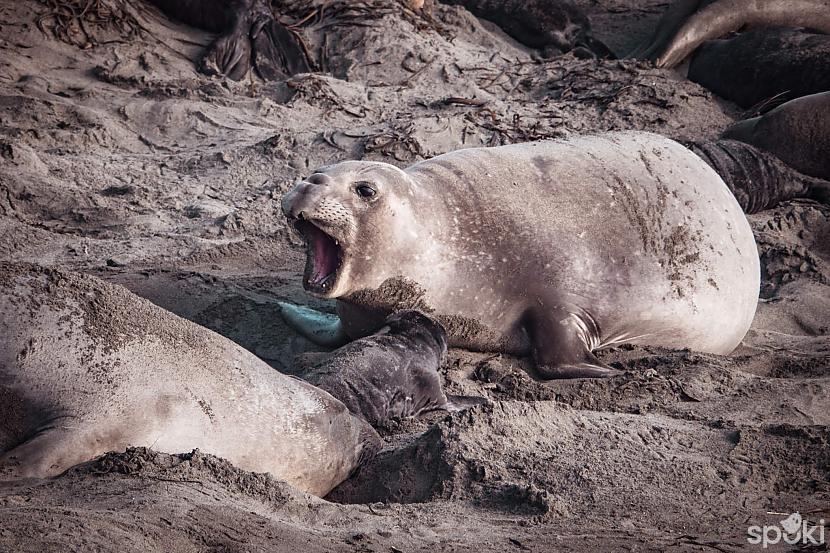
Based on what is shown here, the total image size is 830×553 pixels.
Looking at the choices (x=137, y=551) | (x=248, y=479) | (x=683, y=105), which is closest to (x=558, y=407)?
(x=248, y=479)

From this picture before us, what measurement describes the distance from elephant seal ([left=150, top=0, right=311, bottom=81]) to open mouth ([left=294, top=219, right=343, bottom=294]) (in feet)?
13.2

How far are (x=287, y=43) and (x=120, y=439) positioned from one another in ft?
20.8

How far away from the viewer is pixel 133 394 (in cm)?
299

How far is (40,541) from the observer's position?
2.20m

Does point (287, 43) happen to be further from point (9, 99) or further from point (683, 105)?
point (683, 105)

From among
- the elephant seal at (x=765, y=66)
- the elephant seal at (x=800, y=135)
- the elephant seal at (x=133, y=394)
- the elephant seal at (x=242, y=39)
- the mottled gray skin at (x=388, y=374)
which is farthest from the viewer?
the elephant seal at (x=765, y=66)

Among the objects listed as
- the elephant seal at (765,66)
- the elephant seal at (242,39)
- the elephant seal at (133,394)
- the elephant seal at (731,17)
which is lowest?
the elephant seal at (133,394)

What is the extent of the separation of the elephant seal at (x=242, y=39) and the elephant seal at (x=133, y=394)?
537cm

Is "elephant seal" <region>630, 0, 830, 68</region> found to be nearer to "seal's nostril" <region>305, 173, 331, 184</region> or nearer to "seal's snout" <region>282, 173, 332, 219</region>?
"seal's nostril" <region>305, 173, 331, 184</region>

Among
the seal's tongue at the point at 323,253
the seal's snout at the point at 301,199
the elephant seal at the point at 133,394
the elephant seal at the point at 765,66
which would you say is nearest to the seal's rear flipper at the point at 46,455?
the elephant seal at the point at 133,394

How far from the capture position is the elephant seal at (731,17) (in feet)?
33.7

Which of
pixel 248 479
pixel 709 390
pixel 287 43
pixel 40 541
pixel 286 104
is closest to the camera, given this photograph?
pixel 40 541

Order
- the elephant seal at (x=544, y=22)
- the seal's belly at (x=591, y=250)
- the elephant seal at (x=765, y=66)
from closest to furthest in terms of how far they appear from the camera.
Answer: the seal's belly at (x=591, y=250), the elephant seal at (x=765, y=66), the elephant seal at (x=544, y=22)

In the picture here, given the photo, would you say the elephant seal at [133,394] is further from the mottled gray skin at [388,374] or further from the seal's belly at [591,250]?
the seal's belly at [591,250]
